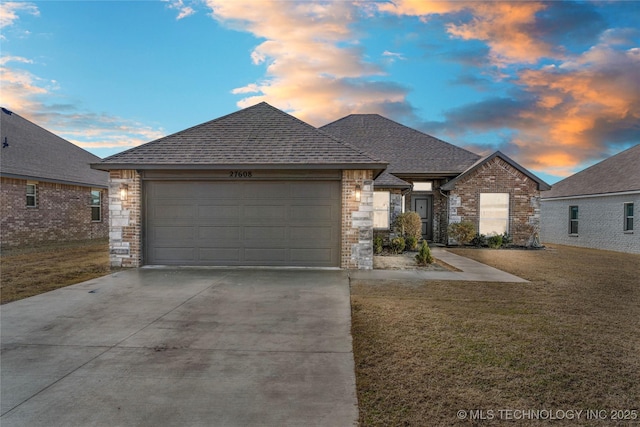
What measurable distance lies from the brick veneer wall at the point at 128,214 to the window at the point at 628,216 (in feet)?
69.8

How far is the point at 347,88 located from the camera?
58.4 ft

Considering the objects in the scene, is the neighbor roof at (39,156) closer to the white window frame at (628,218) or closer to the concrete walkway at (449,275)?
the concrete walkway at (449,275)

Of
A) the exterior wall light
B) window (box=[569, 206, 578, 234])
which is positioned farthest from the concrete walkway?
window (box=[569, 206, 578, 234])

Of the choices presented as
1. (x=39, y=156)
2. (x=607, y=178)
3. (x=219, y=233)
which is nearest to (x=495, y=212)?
(x=607, y=178)

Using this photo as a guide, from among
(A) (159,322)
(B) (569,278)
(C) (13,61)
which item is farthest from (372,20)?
(C) (13,61)

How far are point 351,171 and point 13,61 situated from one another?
1503 cm

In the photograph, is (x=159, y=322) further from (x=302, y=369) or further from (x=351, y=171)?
(x=351, y=171)

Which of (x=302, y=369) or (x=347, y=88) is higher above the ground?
(x=347, y=88)

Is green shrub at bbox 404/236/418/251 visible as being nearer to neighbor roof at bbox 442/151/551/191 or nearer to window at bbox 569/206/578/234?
neighbor roof at bbox 442/151/551/191

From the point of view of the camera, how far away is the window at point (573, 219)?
65.3 ft

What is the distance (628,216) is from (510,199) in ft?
17.7

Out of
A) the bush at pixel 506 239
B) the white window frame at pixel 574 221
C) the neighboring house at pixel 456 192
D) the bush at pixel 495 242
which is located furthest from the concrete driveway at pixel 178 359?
the white window frame at pixel 574 221

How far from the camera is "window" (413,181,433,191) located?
18.6 metres

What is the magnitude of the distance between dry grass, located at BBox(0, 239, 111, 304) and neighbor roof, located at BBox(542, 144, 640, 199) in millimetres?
22382
